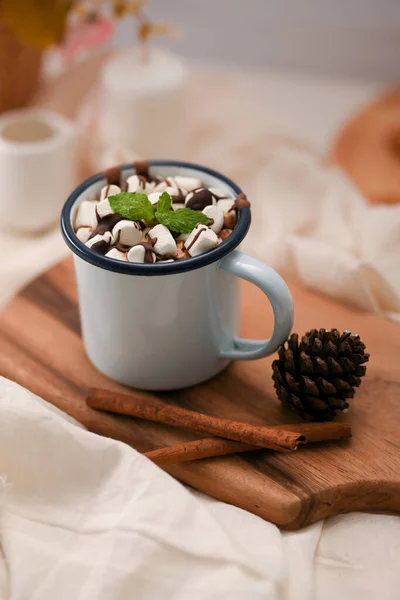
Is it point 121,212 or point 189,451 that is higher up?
point 121,212

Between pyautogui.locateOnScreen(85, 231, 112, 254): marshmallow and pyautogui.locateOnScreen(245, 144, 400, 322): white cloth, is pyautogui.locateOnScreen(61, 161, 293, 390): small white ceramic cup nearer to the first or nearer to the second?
pyautogui.locateOnScreen(85, 231, 112, 254): marshmallow

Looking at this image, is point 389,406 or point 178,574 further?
point 389,406

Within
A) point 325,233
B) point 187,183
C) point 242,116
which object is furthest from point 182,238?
point 242,116

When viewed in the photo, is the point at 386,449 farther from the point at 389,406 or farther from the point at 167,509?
the point at 167,509

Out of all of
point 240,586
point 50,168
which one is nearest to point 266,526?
point 240,586

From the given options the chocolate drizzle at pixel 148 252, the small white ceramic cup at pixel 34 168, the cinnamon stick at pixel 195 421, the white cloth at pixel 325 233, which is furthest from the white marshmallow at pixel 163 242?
the small white ceramic cup at pixel 34 168
